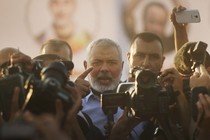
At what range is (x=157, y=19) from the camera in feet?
17.4

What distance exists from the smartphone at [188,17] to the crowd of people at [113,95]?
0.05 meters

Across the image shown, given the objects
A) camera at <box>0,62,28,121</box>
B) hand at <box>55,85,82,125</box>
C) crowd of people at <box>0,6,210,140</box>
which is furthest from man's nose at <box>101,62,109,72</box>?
hand at <box>55,85,82,125</box>

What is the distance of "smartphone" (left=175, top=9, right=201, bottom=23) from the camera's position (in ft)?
10.7

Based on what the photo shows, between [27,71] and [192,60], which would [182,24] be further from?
[27,71]

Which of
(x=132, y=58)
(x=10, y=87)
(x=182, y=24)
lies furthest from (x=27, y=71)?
(x=182, y=24)

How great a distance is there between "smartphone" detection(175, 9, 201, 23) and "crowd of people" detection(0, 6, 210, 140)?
5 cm

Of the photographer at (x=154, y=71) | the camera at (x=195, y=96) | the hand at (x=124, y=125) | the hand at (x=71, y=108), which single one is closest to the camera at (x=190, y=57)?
the photographer at (x=154, y=71)

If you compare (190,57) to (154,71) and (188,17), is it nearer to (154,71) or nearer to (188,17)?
(154,71)

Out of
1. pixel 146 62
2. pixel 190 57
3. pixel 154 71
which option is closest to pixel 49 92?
pixel 154 71

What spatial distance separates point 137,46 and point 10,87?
1.24 metres

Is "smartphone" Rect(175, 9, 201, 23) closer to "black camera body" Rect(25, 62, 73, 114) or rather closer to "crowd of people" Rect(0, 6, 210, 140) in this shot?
"crowd of people" Rect(0, 6, 210, 140)

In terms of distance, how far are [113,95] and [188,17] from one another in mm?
823

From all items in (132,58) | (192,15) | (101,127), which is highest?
(192,15)

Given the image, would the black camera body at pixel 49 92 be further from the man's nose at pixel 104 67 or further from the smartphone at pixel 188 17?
the smartphone at pixel 188 17
